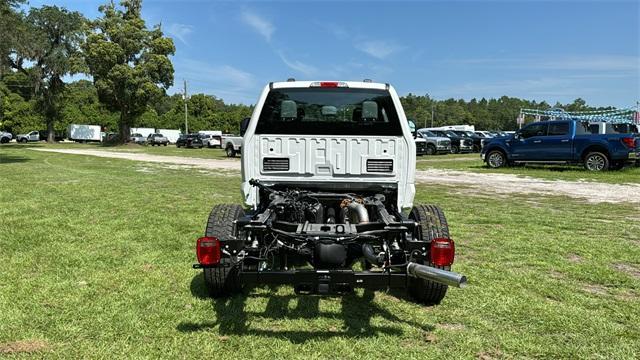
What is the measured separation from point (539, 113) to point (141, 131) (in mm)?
57213

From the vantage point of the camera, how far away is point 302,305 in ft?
14.4

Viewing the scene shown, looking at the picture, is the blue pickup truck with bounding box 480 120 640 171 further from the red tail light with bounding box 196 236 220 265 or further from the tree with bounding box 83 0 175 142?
the tree with bounding box 83 0 175 142

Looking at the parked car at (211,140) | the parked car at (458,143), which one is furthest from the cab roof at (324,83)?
the parked car at (211,140)

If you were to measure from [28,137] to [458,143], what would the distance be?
54.8m

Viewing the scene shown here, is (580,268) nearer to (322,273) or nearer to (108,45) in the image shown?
(322,273)

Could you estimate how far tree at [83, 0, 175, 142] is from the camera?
47.4 meters

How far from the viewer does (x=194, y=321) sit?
13.2 feet

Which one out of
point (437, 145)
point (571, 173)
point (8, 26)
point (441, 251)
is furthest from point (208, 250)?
point (437, 145)

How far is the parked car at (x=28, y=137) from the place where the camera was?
209 feet

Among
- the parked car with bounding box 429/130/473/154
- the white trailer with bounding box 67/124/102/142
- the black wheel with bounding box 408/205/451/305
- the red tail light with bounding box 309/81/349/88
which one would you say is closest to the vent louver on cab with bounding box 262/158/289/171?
the red tail light with bounding box 309/81/349/88

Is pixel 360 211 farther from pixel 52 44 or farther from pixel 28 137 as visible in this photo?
pixel 28 137

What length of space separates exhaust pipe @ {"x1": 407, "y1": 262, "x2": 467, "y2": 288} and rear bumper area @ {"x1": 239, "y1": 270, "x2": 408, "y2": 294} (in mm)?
113

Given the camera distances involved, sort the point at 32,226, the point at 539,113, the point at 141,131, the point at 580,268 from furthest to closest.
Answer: the point at 141,131 < the point at 539,113 < the point at 32,226 < the point at 580,268

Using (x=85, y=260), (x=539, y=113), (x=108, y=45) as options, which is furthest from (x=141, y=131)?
(x=85, y=260)
